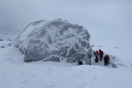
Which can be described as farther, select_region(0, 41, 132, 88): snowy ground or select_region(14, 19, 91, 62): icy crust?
select_region(14, 19, 91, 62): icy crust

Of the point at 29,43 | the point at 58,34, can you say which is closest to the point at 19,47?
the point at 29,43

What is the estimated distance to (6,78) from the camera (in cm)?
619

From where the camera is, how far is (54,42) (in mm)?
11188

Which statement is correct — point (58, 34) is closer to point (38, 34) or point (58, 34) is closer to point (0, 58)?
point (38, 34)

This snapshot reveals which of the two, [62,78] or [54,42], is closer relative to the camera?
[62,78]

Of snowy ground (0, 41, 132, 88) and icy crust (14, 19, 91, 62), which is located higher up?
icy crust (14, 19, 91, 62)

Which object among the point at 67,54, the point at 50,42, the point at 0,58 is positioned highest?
the point at 50,42

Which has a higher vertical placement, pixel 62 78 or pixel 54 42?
pixel 54 42

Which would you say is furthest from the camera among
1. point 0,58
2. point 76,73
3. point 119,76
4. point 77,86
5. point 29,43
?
point 29,43

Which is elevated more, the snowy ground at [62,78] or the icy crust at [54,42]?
the icy crust at [54,42]

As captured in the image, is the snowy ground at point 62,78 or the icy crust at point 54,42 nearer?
the snowy ground at point 62,78

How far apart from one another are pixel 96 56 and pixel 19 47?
413 inches

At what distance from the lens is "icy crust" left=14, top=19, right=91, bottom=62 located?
1002 cm

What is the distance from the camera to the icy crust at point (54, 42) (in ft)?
32.9
